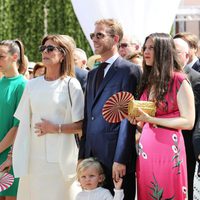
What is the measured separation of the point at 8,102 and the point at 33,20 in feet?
38.3

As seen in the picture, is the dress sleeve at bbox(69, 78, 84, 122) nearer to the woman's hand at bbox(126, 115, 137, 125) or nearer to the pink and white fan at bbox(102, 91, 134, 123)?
the pink and white fan at bbox(102, 91, 134, 123)

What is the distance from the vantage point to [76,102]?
219 inches

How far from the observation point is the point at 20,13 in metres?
17.5

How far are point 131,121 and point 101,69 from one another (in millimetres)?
611

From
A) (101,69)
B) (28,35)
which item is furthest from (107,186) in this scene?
(28,35)

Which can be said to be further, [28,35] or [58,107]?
[28,35]

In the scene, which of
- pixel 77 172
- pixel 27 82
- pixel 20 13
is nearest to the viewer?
pixel 77 172

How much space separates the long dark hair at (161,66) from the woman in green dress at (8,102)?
1.57 metres

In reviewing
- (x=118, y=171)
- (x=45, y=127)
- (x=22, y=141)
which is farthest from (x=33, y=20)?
(x=118, y=171)

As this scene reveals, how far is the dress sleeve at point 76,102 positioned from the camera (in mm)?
5543

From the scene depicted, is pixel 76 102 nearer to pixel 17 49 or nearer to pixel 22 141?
pixel 22 141

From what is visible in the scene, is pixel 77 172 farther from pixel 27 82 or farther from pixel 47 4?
pixel 47 4

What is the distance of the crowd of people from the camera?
16.3 ft

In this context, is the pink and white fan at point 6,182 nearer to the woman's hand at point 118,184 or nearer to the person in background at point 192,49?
the woman's hand at point 118,184
